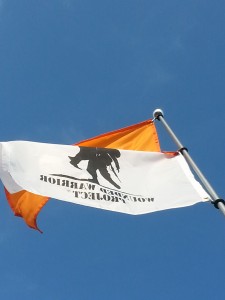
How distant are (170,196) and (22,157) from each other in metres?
3.77

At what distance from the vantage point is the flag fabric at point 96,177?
44.1 ft

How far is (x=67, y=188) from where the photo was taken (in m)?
13.8

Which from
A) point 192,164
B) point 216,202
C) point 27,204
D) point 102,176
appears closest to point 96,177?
point 102,176

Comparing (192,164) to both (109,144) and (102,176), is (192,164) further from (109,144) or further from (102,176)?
(109,144)

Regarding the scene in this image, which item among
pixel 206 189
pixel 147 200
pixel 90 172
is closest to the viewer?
pixel 206 189

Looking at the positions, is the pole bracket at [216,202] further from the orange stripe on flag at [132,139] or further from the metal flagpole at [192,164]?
the orange stripe on flag at [132,139]

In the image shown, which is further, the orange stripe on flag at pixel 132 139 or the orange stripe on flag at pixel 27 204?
the orange stripe on flag at pixel 132 139

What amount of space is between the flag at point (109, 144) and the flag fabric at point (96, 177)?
0.03 m

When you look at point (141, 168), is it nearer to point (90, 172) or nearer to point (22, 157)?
point (90, 172)

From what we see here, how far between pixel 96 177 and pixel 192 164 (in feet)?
7.70

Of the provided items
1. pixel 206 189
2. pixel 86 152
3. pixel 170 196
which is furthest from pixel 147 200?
pixel 86 152

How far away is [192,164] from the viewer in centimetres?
1373

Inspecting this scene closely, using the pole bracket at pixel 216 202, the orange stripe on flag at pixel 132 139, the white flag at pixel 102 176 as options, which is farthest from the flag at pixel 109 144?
the pole bracket at pixel 216 202

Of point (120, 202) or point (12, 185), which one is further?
point (12, 185)
